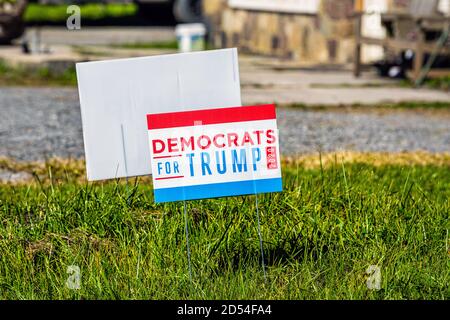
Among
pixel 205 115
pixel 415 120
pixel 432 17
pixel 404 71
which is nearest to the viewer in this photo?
pixel 205 115

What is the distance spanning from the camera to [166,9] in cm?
2689

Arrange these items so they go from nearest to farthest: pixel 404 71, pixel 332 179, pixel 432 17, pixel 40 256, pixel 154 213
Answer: pixel 40 256 < pixel 154 213 < pixel 332 179 < pixel 432 17 < pixel 404 71

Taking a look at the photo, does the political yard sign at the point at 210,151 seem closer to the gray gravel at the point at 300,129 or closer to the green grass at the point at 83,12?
the gray gravel at the point at 300,129

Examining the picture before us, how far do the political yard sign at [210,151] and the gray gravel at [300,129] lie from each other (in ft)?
13.3

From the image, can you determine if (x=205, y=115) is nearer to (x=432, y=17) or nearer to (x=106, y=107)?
(x=106, y=107)

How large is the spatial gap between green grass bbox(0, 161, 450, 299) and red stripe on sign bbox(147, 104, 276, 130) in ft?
2.15

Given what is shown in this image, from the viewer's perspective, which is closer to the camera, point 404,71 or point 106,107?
point 106,107

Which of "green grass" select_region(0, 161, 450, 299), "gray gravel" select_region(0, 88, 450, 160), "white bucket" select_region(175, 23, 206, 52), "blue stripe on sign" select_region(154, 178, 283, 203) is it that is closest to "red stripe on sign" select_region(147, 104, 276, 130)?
"blue stripe on sign" select_region(154, 178, 283, 203)

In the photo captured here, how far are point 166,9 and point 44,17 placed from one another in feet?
9.78

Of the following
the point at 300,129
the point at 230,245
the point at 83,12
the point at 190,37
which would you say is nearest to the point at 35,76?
the point at 190,37

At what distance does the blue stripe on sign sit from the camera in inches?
172

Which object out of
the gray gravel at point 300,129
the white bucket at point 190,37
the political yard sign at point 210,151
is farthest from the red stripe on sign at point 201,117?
the white bucket at point 190,37

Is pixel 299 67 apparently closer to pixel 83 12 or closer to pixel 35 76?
pixel 35 76

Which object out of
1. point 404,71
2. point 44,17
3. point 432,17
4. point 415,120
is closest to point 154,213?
point 415,120
